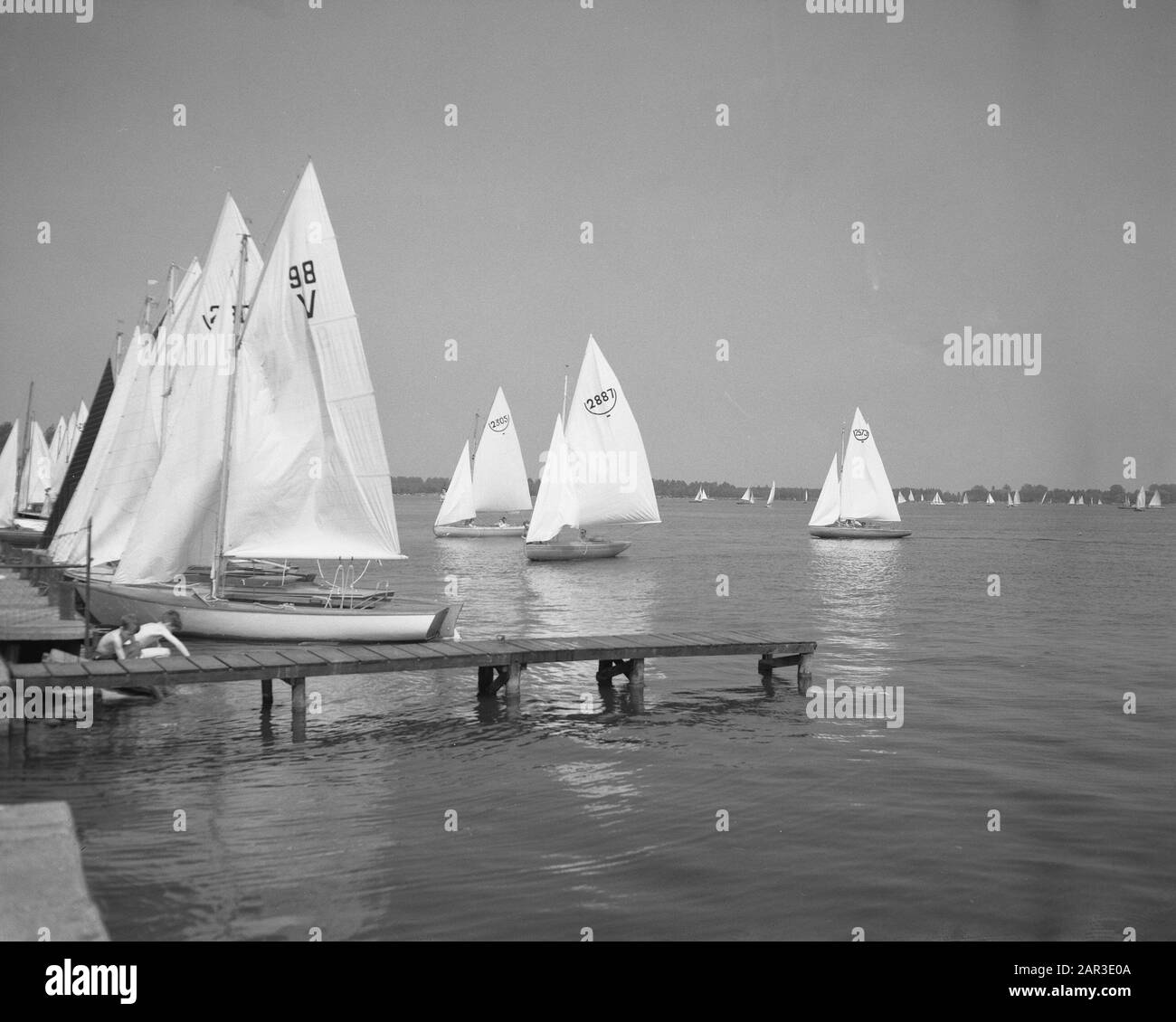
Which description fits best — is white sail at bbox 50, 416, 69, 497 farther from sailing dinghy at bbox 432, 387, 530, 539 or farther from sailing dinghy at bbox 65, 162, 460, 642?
sailing dinghy at bbox 65, 162, 460, 642

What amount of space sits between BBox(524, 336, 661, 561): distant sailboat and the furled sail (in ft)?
78.9

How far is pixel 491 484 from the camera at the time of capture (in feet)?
311

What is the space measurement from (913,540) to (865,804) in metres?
103

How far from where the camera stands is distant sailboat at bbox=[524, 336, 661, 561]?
206 feet

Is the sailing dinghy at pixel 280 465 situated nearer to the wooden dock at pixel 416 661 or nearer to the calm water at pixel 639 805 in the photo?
the calm water at pixel 639 805

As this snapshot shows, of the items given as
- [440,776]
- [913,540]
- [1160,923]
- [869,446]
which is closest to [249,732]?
[440,776]

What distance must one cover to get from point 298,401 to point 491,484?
68.6 m

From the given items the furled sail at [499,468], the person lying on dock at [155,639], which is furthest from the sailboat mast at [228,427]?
the furled sail at [499,468]

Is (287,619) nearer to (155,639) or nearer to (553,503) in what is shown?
(155,639)

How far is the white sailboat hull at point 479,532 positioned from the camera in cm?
9595

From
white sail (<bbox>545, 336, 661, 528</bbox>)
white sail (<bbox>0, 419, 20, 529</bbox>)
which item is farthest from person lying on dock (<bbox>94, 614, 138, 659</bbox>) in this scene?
white sail (<bbox>0, 419, 20, 529</bbox>)

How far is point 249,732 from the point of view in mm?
18531

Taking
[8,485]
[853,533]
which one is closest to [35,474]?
[8,485]

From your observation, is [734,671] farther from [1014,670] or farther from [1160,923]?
[1160,923]
